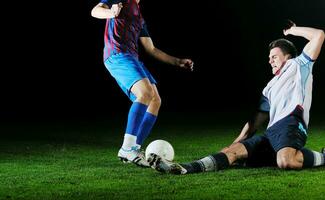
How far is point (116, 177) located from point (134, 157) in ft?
2.68

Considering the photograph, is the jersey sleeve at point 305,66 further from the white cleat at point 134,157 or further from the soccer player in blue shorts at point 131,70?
the white cleat at point 134,157

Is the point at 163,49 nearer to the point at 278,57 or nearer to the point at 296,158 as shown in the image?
the point at 278,57

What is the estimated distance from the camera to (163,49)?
25.3m

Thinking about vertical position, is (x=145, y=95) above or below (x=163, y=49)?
above

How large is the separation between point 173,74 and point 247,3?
665cm

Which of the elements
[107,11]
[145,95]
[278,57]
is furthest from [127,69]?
[278,57]

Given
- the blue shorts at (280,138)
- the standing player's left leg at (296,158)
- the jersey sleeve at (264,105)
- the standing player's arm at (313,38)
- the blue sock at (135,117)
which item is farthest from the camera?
the blue sock at (135,117)

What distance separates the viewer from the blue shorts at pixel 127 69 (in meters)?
7.44

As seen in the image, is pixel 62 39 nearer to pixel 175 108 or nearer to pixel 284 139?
pixel 175 108

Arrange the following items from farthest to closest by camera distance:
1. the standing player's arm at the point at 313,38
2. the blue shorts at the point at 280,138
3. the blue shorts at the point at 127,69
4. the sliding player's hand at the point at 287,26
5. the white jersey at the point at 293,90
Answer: the blue shorts at the point at 127,69, the sliding player's hand at the point at 287,26, the white jersey at the point at 293,90, the standing player's arm at the point at 313,38, the blue shorts at the point at 280,138

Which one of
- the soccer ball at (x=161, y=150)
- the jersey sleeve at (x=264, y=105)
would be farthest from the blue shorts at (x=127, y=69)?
the jersey sleeve at (x=264, y=105)

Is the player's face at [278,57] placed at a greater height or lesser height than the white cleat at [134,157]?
greater

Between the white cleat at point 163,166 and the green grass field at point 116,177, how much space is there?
0.26ft

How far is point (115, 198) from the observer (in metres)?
5.19
